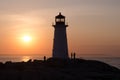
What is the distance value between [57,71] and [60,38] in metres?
13.0

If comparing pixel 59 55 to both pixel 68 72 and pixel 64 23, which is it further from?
pixel 68 72

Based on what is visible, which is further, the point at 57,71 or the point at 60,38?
the point at 60,38

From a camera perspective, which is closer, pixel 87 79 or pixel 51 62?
pixel 87 79

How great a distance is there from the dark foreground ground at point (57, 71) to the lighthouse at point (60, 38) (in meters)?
4.15

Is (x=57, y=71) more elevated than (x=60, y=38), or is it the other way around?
(x=60, y=38)

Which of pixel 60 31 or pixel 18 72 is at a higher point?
pixel 60 31

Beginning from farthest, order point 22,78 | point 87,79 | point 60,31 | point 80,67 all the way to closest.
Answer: point 60,31
point 80,67
point 87,79
point 22,78

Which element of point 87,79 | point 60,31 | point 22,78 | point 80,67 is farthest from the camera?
point 60,31

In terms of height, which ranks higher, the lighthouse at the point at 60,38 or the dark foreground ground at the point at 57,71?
the lighthouse at the point at 60,38

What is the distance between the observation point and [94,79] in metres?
37.4

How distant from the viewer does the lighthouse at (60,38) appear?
49562mm

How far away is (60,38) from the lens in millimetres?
49594

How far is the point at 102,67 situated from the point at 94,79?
348 inches

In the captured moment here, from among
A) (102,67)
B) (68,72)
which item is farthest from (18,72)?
(102,67)
